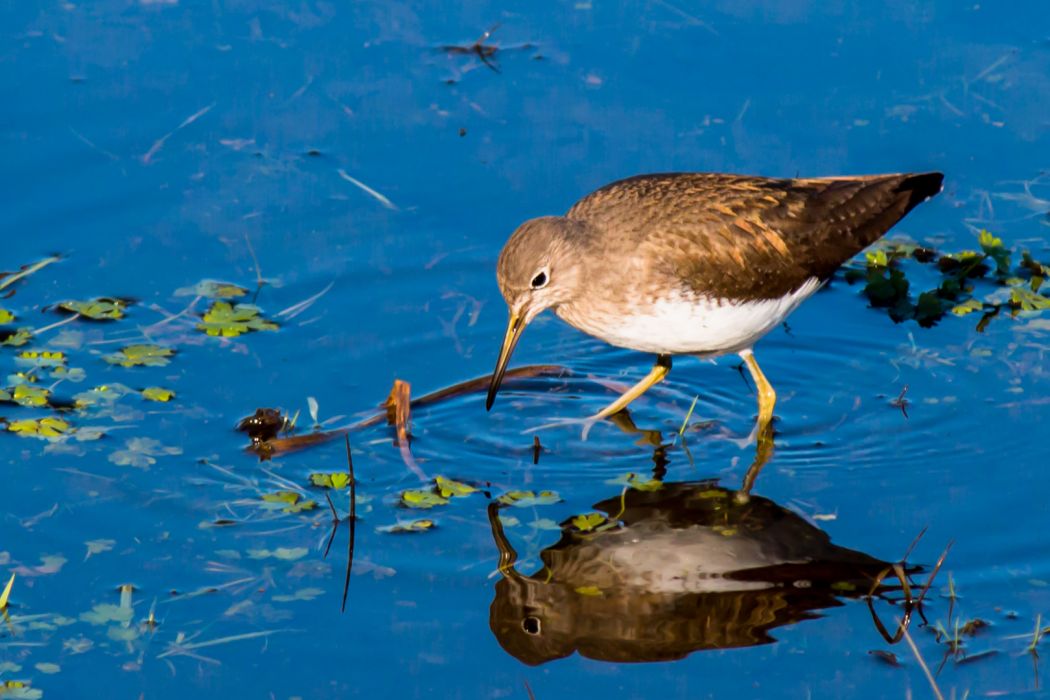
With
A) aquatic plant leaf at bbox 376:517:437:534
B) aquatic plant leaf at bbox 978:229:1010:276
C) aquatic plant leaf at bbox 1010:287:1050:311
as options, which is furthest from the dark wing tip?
aquatic plant leaf at bbox 376:517:437:534

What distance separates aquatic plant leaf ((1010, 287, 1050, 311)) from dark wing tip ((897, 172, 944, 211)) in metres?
0.85

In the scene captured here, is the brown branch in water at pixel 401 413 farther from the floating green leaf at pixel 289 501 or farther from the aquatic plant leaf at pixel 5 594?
the aquatic plant leaf at pixel 5 594

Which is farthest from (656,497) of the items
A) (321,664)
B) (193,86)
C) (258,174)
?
(193,86)

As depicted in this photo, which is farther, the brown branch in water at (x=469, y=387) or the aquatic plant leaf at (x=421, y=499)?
the brown branch in water at (x=469, y=387)

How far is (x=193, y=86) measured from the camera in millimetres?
10883

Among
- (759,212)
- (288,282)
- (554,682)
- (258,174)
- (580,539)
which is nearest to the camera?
(554,682)

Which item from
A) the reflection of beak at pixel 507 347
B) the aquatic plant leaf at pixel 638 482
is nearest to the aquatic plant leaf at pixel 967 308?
the aquatic plant leaf at pixel 638 482

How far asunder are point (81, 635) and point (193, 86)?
17.3ft

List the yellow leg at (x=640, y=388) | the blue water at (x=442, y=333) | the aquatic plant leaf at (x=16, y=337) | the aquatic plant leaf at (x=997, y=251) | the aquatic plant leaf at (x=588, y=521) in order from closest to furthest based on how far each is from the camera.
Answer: the blue water at (x=442, y=333)
the aquatic plant leaf at (x=588, y=521)
the yellow leg at (x=640, y=388)
the aquatic plant leaf at (x=16, y=337)
the aquatic plant leaf at (x=997, y=251)

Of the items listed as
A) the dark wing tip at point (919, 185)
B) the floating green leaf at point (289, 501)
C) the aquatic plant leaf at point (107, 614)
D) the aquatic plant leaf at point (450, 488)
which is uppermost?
the dark wing tip at point (919, 185)

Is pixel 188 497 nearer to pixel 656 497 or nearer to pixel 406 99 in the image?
pixel 656 497

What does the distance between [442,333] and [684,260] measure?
1.73 m

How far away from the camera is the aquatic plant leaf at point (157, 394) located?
8.21 m

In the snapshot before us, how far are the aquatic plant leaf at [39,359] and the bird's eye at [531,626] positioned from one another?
10.5 ft
